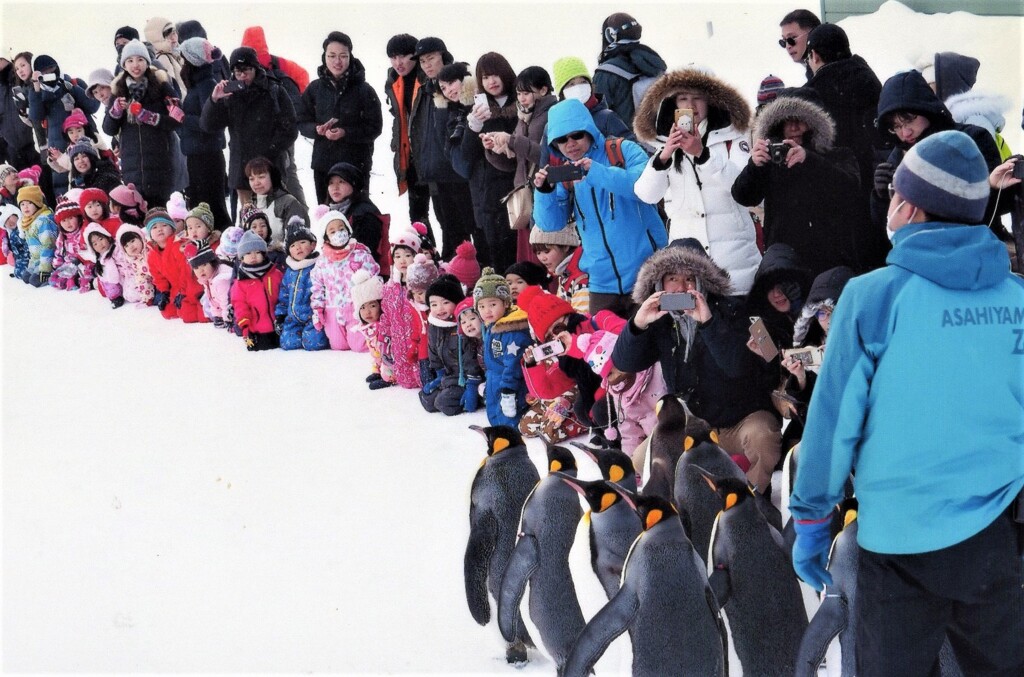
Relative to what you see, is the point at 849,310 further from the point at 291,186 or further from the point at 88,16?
the point at 88,16

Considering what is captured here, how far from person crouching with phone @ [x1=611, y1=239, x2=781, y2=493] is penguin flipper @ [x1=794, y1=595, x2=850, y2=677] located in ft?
3.34

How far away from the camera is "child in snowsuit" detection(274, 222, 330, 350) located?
6.64 metres

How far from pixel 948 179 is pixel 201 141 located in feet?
22.8

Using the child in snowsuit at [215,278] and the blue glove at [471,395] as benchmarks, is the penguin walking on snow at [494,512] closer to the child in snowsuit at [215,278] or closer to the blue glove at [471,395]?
the blue glove at [471,395]

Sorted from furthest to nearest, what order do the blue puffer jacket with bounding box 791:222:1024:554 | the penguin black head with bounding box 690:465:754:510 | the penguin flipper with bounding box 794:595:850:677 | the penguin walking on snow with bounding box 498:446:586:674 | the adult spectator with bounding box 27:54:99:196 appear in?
the adult spectator with bounding box 27:54:99:196 < the penguin walking on snow with bounding box 498:446:586:674 < the penguin black head with bounding box 690:465:754:510 < the penguin flipper with bounding box 794:595:850:677 < the blue puffer jacket with bounding box 791:222:1024:554

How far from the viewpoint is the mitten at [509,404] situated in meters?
4.84

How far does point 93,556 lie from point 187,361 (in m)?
2.70

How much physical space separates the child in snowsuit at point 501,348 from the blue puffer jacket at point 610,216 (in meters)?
0.42

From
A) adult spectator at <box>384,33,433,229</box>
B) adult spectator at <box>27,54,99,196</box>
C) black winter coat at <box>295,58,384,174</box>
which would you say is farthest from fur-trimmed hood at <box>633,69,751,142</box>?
adult spectator at <box>27,54,99,196</box>

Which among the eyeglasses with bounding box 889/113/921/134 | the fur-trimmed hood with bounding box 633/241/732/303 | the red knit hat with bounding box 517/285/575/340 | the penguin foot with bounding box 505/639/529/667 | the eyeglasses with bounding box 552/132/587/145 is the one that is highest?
the eyeglasses with bounding box 552/132/587/145

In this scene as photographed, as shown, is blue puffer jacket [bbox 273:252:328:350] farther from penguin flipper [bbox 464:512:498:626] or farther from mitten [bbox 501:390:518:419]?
penguin flipper [bbox 464:512:498:626]

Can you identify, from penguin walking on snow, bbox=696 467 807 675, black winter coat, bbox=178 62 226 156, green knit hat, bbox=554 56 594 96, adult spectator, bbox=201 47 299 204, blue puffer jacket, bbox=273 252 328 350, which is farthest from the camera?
black winter coat, bbox=178 62 226 156

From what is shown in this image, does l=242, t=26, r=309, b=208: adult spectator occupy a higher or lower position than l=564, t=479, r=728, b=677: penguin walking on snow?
higher

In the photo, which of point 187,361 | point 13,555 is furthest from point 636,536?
point 187,361
